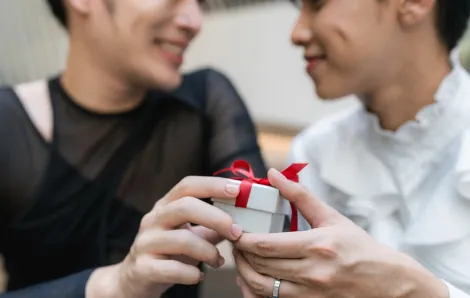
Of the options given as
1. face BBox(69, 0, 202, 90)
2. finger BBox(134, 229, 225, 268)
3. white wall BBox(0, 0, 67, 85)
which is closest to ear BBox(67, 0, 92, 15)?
face BBox(69, 0, 202, 90)

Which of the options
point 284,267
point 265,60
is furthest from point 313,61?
point 265,60

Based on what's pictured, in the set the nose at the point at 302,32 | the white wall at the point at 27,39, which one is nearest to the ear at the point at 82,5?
the nose at the point at 302,32

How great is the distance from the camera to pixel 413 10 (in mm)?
711

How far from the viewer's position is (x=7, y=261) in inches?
32.4

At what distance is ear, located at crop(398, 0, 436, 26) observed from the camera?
711 millimetres

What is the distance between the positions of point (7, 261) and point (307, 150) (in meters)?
0.48

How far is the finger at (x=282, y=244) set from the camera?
1.63 feet

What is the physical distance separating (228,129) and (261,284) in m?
0.35

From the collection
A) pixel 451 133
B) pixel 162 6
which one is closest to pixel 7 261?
pixel 162 6

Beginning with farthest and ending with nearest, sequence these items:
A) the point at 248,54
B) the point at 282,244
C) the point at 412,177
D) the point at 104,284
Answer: the point at 248,54
the point at 412,177
the point at 104,284
the point at 282,244

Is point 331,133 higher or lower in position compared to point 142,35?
lower

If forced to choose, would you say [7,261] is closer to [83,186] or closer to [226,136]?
[83,186]

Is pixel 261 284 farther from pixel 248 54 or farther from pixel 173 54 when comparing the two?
pixel 248 54

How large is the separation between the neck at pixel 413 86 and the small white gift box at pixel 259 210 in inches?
12.1
